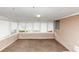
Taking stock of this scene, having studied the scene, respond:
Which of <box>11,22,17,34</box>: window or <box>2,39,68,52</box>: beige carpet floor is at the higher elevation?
<box>11,22,17,34</box>: window

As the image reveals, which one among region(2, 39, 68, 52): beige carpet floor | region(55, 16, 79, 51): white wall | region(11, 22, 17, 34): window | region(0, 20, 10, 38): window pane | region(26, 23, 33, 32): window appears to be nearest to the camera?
region(55, 16, 79, 51): white wall

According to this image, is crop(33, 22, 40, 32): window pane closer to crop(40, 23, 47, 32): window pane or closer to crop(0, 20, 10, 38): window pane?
crop(40, 23, 47, 32): window pane

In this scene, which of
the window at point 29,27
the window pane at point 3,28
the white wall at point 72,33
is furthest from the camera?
the window at point 29,27

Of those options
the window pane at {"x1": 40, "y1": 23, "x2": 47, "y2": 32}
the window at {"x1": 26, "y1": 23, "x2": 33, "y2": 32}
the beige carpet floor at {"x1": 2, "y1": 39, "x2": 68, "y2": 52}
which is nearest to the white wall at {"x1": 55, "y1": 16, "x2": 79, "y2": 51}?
the beige carpet floor at {"x1": 2, "y1": 39, "x2": 68, "y2": 52}

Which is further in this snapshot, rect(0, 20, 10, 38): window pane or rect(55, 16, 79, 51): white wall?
rect(0, 20, 10, 38): window pane

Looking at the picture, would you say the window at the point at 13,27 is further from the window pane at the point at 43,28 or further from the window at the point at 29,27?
the window pane at the point at 43,28

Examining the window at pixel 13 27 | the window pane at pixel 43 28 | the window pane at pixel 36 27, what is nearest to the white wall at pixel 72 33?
the window pane at pixel 43 28

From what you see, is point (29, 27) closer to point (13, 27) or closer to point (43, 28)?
point (43, 28)
